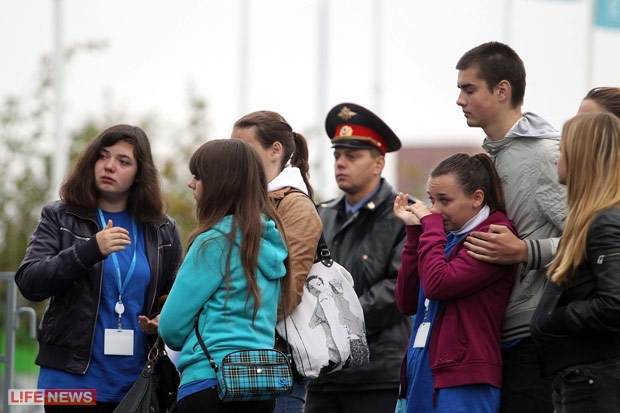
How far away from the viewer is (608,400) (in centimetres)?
388

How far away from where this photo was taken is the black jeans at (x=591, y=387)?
12.7 ft

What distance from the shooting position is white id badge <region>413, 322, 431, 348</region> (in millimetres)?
4617

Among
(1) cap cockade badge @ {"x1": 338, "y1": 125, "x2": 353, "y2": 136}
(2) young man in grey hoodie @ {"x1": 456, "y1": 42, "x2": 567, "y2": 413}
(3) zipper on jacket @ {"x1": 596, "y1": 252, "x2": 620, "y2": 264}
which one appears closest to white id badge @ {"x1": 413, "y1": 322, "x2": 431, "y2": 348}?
(2) young man in grey hoodie @ {"x1": 456, "y1": 42, "x2": 567, "y2": 413}

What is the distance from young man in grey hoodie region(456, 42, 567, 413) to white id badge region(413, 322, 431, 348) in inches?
13.1

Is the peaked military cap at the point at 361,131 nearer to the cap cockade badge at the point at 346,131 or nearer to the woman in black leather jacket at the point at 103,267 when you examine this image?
the cap cockade badge at the point at 346,131

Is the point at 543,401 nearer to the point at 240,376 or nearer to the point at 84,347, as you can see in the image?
the point at 240,376

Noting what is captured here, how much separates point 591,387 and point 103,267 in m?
2.37

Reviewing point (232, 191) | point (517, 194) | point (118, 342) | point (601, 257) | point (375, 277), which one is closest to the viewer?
point (601, 257)

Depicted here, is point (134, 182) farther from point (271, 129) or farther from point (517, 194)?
point (517, 194)

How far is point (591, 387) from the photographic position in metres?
3.91

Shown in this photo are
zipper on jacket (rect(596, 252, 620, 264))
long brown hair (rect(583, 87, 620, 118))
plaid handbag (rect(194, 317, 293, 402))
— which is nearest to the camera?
zipper on jacket (rect(596, 252, 620, 264))

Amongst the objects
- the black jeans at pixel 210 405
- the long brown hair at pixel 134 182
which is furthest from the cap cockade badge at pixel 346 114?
the black jeans at pixel 210 405

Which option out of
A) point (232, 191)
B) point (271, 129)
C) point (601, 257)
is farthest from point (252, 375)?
point (271, 129)

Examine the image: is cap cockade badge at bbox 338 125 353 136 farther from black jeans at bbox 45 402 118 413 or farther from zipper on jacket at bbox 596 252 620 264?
zipper on jacket at bbox 596 252 620 264
